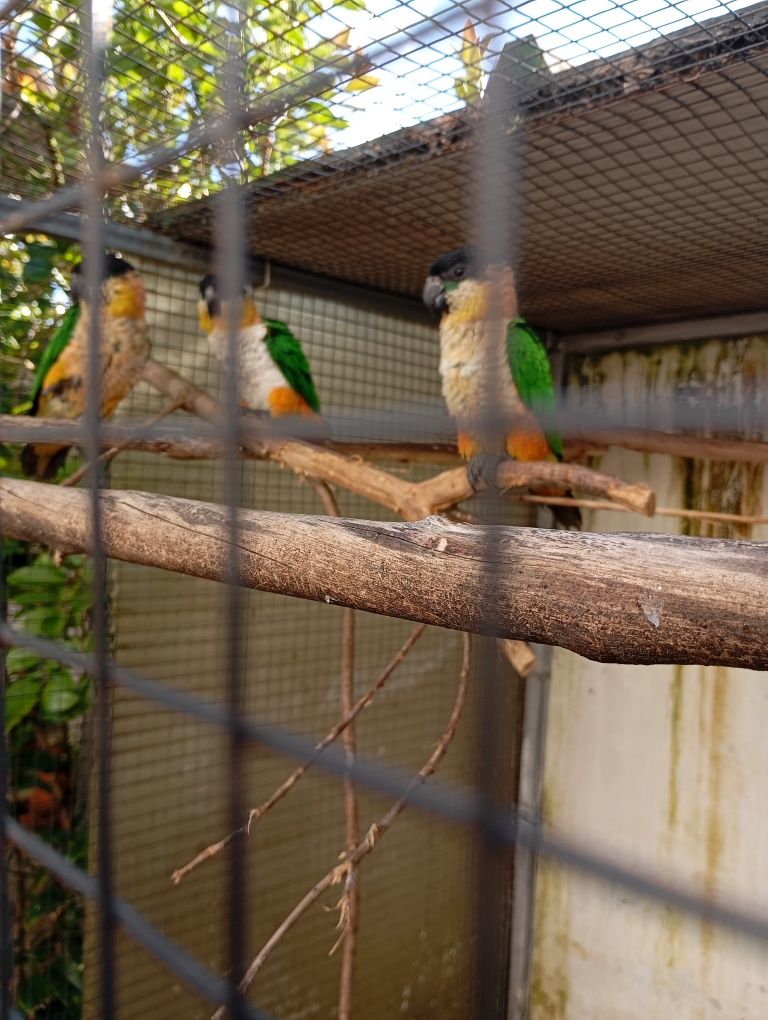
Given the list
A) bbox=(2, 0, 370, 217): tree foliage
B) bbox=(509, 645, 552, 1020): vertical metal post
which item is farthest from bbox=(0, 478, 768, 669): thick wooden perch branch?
bbox=(509, 645, 552, 1020): vertical metal post

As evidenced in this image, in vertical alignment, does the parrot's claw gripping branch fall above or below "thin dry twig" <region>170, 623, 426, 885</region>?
above

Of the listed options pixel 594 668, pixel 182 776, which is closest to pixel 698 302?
pixel 594 668

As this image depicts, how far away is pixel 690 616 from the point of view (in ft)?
1.22

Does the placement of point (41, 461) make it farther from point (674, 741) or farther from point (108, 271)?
point (674, 741)

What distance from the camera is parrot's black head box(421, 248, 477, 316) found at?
4.28ft

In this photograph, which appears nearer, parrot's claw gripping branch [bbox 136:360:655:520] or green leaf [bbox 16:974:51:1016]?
parrot's claw gripping branch [bbox 136:360:655:520]

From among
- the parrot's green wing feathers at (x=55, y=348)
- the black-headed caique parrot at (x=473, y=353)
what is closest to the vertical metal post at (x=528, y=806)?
the black-headed caique parrot at (x=473, y=353)

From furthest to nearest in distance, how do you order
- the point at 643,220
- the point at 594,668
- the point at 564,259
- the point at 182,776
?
the point at 594,668
the point at 182,776
the point at 564,259
the point at 643,220

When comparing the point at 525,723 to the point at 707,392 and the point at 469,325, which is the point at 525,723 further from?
the point at 469,325

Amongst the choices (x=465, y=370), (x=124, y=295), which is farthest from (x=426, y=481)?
(x=124, y=295)

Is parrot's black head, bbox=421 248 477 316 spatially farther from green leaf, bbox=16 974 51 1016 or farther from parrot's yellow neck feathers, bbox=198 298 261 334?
green leaf, bbox=16 974 51 1016

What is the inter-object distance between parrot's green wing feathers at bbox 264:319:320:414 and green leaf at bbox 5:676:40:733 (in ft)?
2.66

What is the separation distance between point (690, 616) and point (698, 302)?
1.35m

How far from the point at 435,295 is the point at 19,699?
1077 millimetres
